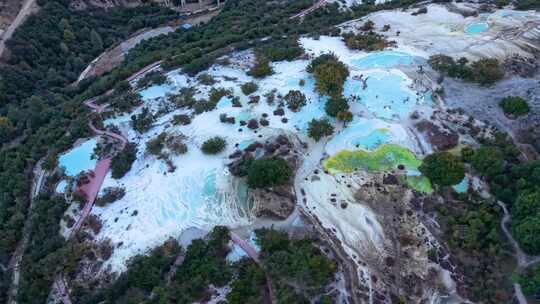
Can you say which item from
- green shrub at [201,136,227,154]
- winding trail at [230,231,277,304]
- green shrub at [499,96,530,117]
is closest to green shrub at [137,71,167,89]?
green shrub at [201,136,227,154]

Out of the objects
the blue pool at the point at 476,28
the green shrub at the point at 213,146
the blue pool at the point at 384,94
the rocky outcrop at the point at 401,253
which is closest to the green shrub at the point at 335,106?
the blue pool at the point at 384,94

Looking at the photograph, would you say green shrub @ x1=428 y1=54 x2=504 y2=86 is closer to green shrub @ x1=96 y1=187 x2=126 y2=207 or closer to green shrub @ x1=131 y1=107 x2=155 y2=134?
green shrub @ x1=131 y1=107 x2=155 y2=134

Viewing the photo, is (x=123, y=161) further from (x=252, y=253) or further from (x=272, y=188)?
(x=252, y=253)

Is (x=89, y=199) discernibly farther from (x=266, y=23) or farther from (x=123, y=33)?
(x=123, y=33)

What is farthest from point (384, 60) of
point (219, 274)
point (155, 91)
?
point (219, 274)

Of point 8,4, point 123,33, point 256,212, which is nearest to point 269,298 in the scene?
point 256,212
